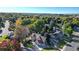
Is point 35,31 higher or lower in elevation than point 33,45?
higher

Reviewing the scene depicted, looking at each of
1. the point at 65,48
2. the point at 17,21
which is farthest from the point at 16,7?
the point at 65,48

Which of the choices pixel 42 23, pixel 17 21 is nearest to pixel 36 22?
pixel 42 23

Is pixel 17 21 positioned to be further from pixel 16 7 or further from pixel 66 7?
pixel 66 7

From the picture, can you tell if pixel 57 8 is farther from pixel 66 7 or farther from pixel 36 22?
pixel 36 22
